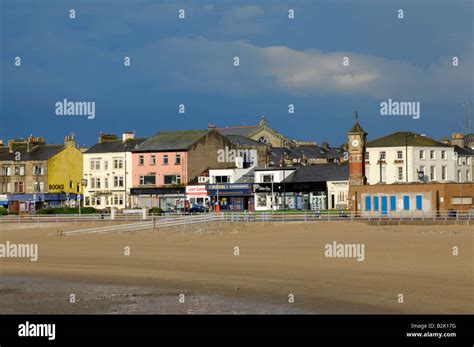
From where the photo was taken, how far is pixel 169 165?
9031 centimetres

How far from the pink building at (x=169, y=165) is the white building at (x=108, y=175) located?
133 centimetres

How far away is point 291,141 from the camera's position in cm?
11625

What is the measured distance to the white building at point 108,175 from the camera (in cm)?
9256

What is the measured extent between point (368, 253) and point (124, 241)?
17820 mm

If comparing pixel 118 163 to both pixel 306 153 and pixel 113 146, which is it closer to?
pixel 113 146

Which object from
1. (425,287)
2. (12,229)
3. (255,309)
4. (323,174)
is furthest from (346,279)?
(323,174)

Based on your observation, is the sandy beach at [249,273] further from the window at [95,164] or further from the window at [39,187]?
the window at [39,187]

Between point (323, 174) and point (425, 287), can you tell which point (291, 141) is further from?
point (425, 287)

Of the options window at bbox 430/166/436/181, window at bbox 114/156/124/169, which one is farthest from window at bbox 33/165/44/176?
window at bbox 430/166/436/181

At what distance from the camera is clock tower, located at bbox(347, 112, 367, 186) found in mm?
65375

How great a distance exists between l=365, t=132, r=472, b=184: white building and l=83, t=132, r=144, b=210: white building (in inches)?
1007

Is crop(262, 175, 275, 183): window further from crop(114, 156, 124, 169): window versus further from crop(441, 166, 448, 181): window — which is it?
crop(114, 156, 124, 169): window

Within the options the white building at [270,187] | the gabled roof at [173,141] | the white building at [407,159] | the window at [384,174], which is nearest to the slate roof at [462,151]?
the white building at [407,159]

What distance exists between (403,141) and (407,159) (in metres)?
1.81
